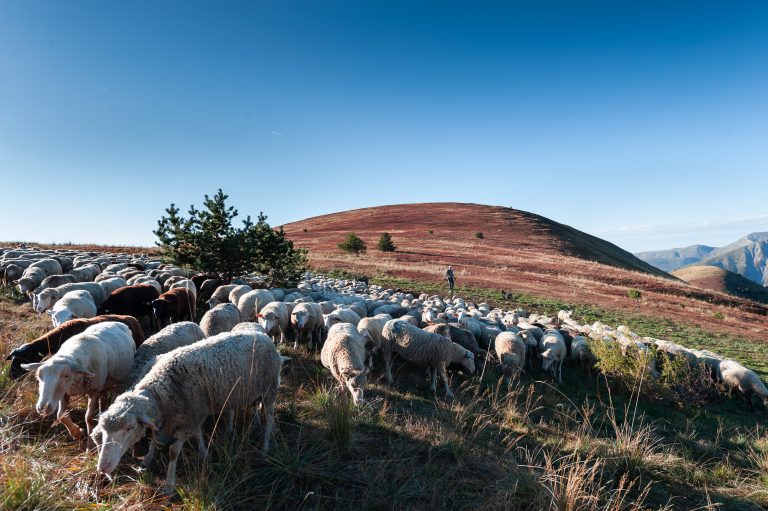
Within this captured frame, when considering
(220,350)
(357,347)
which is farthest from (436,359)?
(220,350)

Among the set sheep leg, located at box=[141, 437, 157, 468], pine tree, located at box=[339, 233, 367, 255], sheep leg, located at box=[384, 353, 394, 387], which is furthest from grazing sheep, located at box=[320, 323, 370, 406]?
pine tree, located at box=[339, 233, 367, 255]

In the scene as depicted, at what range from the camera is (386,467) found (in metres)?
4.20

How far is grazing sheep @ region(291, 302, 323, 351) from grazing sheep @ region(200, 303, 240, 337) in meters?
1.70

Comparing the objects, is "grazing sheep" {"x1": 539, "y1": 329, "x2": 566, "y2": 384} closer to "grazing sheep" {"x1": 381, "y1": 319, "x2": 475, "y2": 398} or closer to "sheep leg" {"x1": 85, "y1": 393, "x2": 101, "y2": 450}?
"grazing sheep" {"x1": 381, "y1": 319, "x2": 475, "y2": 398}

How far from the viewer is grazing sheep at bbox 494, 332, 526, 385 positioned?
9562mm

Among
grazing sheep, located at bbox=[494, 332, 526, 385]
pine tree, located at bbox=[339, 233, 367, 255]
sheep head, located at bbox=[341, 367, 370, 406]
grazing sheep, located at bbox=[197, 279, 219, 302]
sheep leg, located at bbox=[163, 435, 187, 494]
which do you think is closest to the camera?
sheep leg, located at bbox=[163, 435, 187, 494]

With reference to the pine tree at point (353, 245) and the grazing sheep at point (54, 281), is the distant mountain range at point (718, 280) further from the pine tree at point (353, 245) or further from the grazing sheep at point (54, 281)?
the grazing sheep at point (54, 281)

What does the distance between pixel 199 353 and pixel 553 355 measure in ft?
32.9

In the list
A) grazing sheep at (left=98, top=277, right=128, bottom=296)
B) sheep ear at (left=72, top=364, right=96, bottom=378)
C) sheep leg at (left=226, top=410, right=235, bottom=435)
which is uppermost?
grazing sheep at (left=98, top=277, right=128, bottom=296)

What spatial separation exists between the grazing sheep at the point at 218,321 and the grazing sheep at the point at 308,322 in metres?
1.70

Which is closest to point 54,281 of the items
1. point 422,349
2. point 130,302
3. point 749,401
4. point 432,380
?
point 130,302

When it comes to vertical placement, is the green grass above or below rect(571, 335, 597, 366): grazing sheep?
below

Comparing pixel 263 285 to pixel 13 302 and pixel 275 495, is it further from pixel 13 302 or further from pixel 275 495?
pixel 275 495

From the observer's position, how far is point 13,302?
42.2ft
